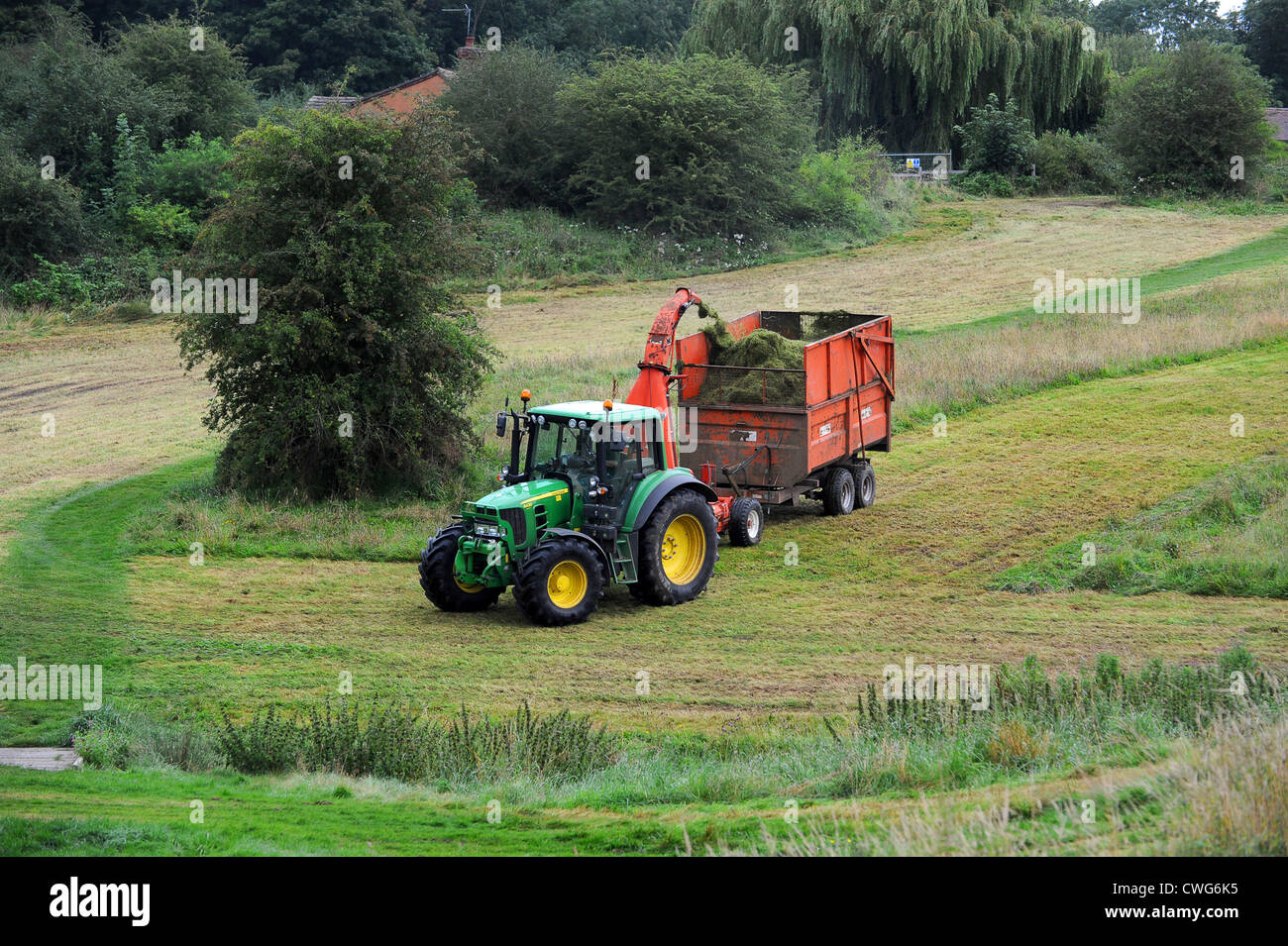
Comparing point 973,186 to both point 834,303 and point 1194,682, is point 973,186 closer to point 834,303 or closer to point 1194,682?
point 834,303

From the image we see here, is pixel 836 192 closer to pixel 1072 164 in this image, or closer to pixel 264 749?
pixel 1072 164

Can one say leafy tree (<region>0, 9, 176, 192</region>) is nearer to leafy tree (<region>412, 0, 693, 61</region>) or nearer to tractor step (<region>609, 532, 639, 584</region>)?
leafy tree (<region>412, 0, 693, 61</region>)

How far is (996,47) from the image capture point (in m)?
51.6

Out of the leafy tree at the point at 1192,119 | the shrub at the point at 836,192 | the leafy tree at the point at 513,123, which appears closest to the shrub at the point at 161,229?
the leafy tree at the point at 513,123

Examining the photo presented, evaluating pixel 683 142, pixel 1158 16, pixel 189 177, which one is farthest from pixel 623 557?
pixel 1158 16

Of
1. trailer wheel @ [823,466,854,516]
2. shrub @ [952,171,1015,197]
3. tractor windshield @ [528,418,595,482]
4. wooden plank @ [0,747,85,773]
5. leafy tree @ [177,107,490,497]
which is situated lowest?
wooden plank @ [0,747,85,773]

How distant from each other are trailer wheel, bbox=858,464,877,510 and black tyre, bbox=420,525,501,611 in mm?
6348

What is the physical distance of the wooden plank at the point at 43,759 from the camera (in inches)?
365

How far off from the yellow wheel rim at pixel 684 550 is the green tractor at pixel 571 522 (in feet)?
0.37

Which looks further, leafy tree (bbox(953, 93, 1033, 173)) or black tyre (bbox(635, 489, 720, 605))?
leafy tree (bbox(953, 93, 1033, 173))

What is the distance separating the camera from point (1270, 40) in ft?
286

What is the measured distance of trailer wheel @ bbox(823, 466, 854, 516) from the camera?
1753 centimetres

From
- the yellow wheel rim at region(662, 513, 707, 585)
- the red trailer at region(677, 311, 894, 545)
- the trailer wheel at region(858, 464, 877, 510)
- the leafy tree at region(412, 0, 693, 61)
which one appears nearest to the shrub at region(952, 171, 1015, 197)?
the leafy tree at region(412, 0, 693, 61)

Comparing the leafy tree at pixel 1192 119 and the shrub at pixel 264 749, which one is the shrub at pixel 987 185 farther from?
the shrub at pixel 264 749
